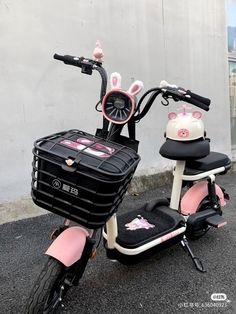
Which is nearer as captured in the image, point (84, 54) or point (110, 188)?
point (110, 188)

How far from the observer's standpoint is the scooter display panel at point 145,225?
2.10m

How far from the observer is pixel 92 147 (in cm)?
169

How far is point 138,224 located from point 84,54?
6.71ft

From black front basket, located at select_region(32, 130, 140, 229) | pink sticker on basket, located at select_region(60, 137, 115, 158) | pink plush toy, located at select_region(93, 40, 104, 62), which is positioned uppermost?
pink plush toy, located at select_region(93, 40, 104, 62)

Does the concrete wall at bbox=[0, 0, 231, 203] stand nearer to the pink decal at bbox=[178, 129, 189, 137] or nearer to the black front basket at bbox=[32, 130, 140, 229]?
the pink decal at bbox=[178, 129, 189, 137]

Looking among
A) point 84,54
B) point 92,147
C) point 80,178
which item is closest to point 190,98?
point 92,147

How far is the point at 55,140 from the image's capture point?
1722mm

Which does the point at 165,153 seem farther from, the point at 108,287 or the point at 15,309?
the point at 15,309

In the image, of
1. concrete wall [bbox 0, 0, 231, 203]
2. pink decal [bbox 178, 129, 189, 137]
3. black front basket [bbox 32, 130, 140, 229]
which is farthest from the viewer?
concrete wall [bbox 0, 0, 231, 203]

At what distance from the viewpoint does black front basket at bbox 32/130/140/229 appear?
5.07 feet

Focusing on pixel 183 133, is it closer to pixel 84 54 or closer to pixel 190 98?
pixel 190 98

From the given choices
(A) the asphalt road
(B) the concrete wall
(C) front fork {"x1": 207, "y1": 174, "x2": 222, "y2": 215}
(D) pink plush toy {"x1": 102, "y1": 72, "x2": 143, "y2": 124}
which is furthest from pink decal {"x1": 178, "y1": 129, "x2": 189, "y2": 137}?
(B) the concrete wall

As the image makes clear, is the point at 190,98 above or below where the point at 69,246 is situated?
above

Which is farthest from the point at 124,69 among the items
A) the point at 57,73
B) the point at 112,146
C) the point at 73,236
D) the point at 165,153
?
the point at 73,236
